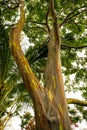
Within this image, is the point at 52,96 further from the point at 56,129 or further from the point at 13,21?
the point at 13,21

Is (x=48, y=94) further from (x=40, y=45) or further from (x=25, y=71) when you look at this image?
(x=40, y=45)

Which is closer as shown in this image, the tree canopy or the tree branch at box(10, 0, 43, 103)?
the tree branch at box(10, 0, 43, 103)

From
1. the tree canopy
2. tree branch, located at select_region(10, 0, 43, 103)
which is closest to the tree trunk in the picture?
tree branch, located at select_region(10, 0, 43, 103)

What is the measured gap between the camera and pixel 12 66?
27.9ft

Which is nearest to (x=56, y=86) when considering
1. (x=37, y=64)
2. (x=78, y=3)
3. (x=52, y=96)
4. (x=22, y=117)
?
(x=52, y=96)

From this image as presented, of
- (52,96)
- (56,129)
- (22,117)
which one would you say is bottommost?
(22,117)

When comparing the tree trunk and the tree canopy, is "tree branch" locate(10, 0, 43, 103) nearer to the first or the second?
the tree trunk

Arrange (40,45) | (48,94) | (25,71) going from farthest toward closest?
(40,45)
(25,71)
(48,94)

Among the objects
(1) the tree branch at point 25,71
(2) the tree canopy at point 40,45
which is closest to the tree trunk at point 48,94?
(1) the tree branch at point 25,71

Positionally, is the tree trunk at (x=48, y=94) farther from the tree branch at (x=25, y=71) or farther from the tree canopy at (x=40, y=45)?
the tree canopy at (x=40, y=45)

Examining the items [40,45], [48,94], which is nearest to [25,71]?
[48,94]

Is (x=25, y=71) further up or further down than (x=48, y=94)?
further up

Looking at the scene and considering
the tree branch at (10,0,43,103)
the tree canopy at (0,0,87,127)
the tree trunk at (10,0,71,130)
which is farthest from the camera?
the tree canopy at (0,0,87,127)

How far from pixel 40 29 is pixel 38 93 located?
24.2ft
